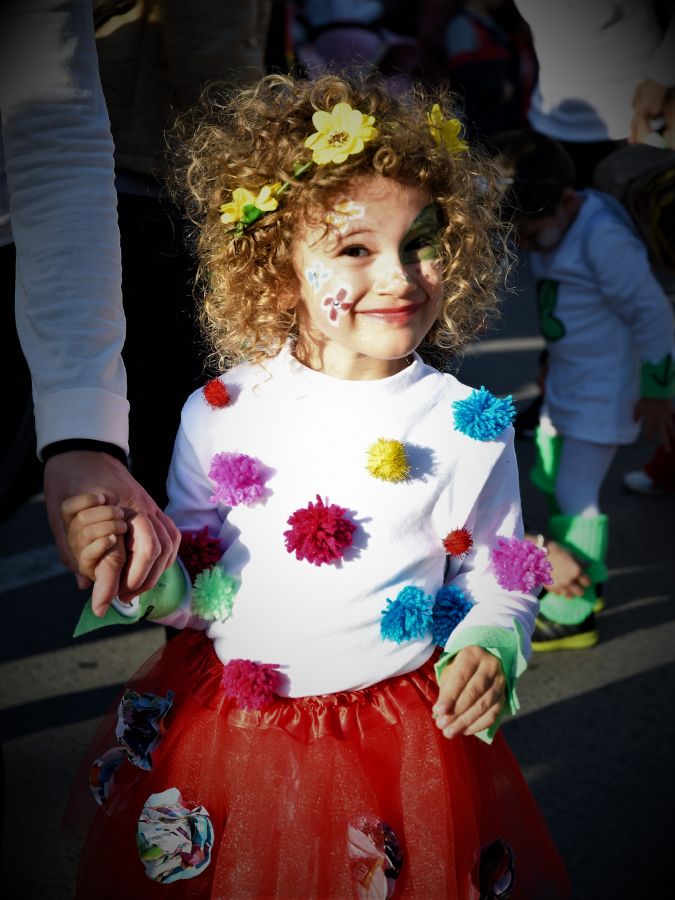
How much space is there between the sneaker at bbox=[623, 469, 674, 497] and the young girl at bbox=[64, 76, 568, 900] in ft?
8.72

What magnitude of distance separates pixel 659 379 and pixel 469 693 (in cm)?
166

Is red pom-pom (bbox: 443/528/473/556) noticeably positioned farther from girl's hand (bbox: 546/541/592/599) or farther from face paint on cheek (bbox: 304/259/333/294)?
girl's hand (bbox: 546/541/592/599)

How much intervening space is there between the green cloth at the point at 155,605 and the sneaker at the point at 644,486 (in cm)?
297

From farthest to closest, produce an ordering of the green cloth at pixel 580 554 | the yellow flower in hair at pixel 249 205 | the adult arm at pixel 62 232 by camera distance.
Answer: the green cloth at pixel 580 554
the yellow flower in hair at pixel 249 205
the adult arm at pixel 62 232

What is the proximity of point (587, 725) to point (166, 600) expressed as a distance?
1.62 meters

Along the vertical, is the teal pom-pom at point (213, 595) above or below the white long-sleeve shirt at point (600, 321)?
above

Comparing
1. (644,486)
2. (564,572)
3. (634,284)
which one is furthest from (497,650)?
(644,486)

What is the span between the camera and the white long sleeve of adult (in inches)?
49.6

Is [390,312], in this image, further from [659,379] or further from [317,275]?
[659,379]

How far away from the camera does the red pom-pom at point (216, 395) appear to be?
151 cm

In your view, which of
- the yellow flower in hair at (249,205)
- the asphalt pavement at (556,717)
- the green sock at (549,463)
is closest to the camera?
the yellow flower in hair at (249,205)

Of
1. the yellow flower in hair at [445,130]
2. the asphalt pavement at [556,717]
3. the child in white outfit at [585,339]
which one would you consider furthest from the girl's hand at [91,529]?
the child in white outfit at [585,339]

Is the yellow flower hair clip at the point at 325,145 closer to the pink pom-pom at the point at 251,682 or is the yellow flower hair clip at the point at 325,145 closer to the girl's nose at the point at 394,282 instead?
the girl's nose at the point at 394,282

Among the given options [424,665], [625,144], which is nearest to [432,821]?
[424,665]
